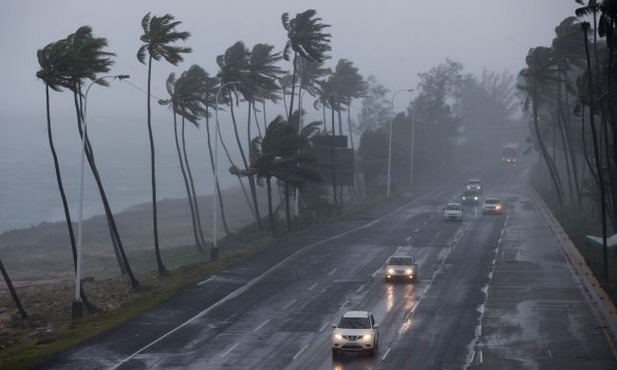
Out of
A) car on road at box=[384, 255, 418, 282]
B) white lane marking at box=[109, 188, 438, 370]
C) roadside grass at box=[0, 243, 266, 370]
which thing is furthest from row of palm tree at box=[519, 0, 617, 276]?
roadside grass at box=[0, 243, 266, 370]

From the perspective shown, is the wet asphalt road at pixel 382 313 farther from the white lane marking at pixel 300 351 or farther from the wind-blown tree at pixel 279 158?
the wind-blown tree at pixel 279 158

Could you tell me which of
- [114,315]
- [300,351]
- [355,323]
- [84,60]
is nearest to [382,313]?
[355,323]

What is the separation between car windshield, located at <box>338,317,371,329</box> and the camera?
110 feet

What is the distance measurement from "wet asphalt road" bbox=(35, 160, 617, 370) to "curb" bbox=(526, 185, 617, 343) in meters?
0.42

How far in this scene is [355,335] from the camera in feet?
108

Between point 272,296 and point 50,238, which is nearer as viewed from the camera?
point 272,296

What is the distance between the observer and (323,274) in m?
53.7

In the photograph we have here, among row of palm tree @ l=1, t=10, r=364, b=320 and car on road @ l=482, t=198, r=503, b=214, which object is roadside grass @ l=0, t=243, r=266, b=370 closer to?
row of palm tree @ l=1, t=10, r=364, b=320

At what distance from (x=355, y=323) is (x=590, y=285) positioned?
18.8 meters

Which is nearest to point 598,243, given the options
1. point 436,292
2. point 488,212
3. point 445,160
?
point 436,292

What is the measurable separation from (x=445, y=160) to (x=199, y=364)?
479 feet

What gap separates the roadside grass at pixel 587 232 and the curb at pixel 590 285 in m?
0.26

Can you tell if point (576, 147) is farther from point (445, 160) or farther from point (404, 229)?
point (445, 160)

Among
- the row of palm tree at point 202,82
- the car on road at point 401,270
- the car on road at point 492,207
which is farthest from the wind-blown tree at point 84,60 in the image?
the car on road at point 492,207
